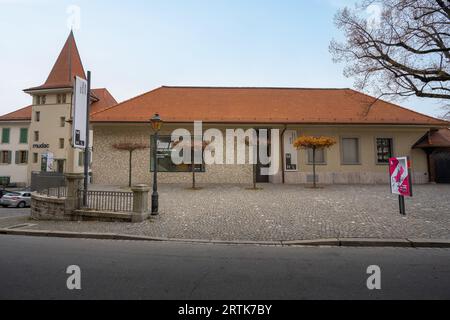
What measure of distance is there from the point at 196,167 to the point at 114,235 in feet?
36.7

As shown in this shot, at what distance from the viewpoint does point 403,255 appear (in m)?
5.29

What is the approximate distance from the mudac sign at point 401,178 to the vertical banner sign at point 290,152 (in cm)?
914

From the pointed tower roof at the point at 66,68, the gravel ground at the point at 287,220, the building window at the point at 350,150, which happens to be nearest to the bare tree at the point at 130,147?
the gravel ground at the point at 287,220

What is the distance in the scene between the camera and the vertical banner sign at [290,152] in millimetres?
18234

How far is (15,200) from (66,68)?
23.8 m

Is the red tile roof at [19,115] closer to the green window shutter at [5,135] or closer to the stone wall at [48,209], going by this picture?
the green window shutter at [5,135]

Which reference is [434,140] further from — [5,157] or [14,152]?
[5,157]

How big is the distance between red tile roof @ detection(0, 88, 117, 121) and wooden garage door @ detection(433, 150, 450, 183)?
3767 centimetres

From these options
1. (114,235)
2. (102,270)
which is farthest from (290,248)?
(114,235)

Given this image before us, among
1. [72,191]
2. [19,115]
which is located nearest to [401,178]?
Result: [72,191]

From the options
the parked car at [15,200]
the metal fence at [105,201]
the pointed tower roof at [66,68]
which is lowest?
the parked car at [15,200]

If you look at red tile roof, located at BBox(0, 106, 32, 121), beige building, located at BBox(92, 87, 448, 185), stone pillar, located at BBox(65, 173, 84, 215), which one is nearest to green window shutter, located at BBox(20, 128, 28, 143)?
red tile roof, located at BBox(0, 106, 32, 121)

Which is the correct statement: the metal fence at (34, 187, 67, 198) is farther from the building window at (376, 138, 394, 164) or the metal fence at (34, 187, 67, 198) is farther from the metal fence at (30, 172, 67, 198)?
the building window at (376, 138, 394, 164)
